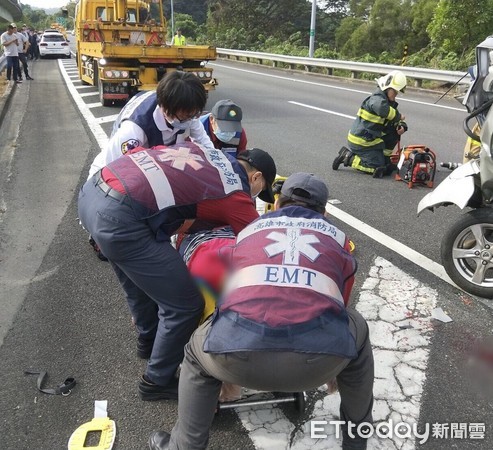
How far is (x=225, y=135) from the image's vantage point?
4082 millimetres

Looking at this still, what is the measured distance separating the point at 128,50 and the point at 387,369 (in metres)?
9.77

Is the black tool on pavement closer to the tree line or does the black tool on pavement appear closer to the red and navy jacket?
the red and navy jacket

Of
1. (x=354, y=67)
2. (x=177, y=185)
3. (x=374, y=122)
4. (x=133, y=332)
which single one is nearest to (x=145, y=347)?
(x=133, y=332)

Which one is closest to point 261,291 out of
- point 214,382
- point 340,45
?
point 214,382

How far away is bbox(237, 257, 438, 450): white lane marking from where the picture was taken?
2.45 metres

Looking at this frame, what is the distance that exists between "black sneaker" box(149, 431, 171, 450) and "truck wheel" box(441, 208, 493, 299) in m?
2.41

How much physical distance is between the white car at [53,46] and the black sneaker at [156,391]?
2999 centimetres

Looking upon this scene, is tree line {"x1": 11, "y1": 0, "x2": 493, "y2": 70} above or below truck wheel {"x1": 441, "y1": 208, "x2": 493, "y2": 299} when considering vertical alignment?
above

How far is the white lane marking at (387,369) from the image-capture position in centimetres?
245

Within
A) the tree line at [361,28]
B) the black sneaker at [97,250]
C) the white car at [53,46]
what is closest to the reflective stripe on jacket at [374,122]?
the black sneaker at [97,250]

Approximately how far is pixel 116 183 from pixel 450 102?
1255cm

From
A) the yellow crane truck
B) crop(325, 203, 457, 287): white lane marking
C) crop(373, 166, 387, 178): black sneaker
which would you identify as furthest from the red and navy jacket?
the yellow crane truck

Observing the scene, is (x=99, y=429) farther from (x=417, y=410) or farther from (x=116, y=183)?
(x=417, y=410)

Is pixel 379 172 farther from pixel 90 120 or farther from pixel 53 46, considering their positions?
pixel 53 46
